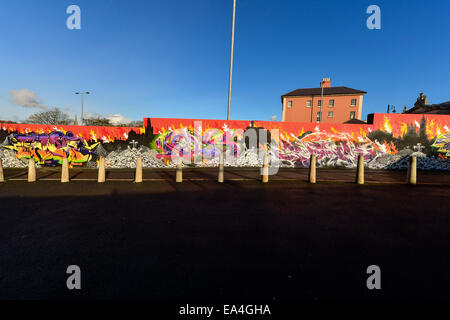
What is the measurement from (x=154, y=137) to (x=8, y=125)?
285 inches

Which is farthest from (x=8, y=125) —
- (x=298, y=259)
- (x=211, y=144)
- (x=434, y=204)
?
(x=434, y=204)

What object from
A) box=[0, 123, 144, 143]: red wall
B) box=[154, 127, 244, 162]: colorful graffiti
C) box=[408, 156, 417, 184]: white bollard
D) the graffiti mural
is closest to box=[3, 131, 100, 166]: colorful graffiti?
the graffiti mural

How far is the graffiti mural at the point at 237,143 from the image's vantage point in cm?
1074

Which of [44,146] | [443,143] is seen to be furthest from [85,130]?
[443,143]

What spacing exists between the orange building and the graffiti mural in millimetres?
33504

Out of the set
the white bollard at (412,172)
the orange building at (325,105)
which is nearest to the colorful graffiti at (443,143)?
the white bollard at (412,172)

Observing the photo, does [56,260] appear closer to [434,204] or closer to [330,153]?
[434,204]

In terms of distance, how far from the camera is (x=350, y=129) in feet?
39.7

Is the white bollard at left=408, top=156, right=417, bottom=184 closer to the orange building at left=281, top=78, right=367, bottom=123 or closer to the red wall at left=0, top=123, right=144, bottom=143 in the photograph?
the red wall at left=0, top=123, right=144, bottom=143

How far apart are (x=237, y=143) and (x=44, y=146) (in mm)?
9972

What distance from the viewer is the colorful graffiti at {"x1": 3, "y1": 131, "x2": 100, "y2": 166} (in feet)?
35.0

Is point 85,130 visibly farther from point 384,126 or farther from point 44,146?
point 384,126

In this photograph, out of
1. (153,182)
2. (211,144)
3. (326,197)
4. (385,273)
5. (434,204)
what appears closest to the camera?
(385,273)
